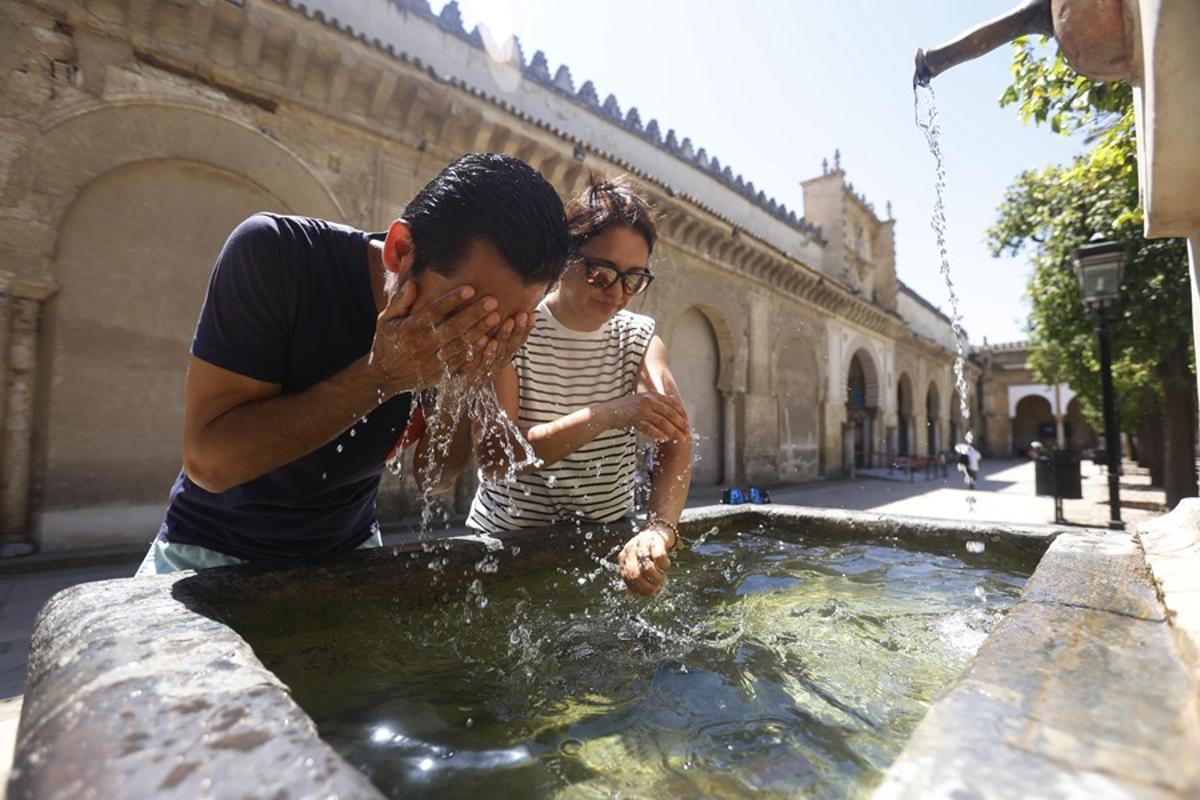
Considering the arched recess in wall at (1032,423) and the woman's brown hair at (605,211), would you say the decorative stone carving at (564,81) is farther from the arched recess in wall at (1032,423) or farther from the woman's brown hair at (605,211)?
the arched recess in wall at (1032,423)

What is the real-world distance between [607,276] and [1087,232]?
9950 mm

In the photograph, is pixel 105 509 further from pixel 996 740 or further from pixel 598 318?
pixel 996 740

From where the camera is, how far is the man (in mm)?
1205

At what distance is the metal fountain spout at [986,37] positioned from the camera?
1.59 m

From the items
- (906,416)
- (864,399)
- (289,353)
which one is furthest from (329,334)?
(906,416)

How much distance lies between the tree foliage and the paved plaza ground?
8.04ft

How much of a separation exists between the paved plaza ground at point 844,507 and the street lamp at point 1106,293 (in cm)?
96

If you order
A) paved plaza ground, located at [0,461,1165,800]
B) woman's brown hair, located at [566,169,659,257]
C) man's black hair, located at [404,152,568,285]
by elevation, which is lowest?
paved plaza ground, located at [0,461,1165,800]

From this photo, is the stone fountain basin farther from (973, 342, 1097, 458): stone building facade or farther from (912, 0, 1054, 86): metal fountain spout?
(973, 342, 1097, 458): stone building facade

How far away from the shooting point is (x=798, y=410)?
47.3 ft

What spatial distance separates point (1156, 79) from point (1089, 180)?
30.2ft

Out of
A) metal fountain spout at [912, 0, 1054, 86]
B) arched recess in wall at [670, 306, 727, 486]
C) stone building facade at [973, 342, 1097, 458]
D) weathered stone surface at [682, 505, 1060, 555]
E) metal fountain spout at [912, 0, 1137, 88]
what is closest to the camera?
metal fountain spout at [912, 0, 1137, 88]

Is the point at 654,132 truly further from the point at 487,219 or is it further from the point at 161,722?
the point at 161,722

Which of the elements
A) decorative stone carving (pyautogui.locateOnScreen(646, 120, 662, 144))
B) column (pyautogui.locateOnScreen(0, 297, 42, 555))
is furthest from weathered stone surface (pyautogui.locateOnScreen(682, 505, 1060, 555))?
decorative stone carving (pyautogui.locateOnScreen(646, 120, 662, 144))
